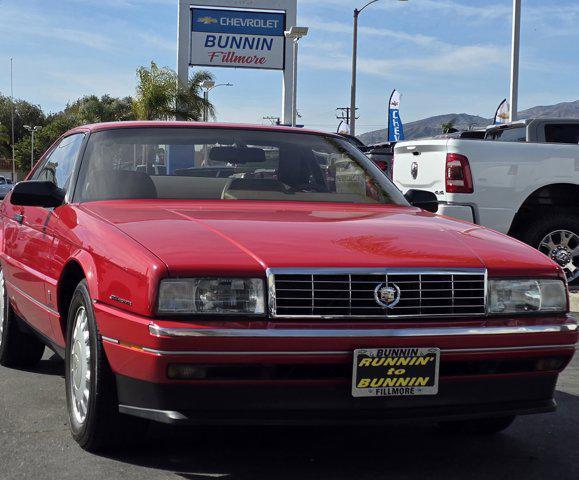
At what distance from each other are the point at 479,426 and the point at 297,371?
4.53 ft

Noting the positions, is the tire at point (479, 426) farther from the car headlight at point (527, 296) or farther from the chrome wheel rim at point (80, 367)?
the chrome wheel rim at point (80, 367)

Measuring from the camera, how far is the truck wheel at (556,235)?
9344 mm

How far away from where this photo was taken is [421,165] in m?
9.63

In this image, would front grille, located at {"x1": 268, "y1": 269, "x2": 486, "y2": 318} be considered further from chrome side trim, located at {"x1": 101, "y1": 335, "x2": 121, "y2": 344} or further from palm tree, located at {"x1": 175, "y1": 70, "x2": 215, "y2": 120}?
palm tree, located at {"x1": 175, "y1": 70, "x2": 215, "y2": 120}

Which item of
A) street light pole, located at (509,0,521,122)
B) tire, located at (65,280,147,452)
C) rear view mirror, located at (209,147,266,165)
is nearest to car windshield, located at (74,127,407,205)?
rear view mirror, located at (209,147,266,165)

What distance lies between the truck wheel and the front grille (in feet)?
19.7

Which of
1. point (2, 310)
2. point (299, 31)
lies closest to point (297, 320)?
point (2, 310)

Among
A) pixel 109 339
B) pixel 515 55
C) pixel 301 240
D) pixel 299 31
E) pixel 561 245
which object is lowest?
pixel 561 245

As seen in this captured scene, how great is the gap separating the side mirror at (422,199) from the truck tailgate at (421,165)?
4.00 m

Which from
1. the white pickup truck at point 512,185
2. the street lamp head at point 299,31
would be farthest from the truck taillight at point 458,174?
the street lamp head at point 299,31

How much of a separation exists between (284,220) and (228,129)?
4.21ft

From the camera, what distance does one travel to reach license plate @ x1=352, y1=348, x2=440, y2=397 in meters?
3.31

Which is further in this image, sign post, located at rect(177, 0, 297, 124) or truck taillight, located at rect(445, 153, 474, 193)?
sign post, located at rect(177, 0, 297, 124)

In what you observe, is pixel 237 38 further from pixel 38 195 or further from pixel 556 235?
pixel 38 195
